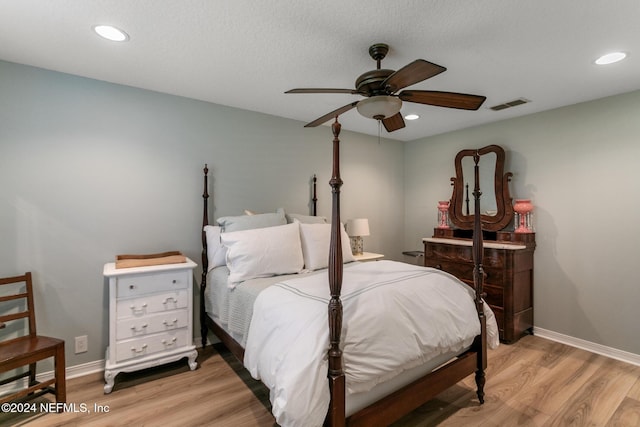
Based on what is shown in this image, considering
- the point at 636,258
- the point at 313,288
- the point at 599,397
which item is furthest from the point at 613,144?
the point at 313,288

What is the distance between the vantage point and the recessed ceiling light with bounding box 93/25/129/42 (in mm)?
1872

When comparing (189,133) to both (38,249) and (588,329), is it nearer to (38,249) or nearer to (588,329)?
(38,249)

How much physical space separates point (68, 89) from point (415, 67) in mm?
2701

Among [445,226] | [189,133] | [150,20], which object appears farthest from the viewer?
[445,226]

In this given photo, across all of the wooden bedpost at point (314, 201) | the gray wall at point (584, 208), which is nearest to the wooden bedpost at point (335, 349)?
the wooden bedpost at point (314, 201)

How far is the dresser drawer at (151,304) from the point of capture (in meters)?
2.33

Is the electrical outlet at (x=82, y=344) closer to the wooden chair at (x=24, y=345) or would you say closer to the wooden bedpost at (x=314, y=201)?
the wooden chair at (x=24, y=345)

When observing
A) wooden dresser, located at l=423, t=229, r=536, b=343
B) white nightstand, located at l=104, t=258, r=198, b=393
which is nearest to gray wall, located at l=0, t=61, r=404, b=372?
white nightstand, located at l=104, t=258, r=198, b=393

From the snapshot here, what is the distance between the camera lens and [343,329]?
5.09 ft

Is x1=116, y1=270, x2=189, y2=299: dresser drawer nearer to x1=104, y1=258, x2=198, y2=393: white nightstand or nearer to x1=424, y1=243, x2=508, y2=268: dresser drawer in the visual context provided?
x1=104, y1=258, x2=198, y2=393: white nightstand

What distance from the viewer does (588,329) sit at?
10.2ft

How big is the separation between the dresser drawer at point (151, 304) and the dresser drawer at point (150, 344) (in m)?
0.20

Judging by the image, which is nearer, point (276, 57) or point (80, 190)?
point (276, 57)

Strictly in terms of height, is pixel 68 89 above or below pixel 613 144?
above
